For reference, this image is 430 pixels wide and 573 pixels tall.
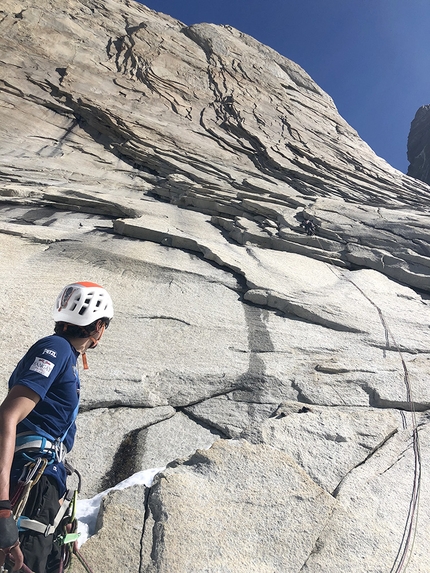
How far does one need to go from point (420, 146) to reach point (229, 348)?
7293 cm

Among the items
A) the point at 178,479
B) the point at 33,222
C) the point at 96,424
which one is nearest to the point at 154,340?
the point at 96,424

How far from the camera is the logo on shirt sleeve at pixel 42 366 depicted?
228 cm

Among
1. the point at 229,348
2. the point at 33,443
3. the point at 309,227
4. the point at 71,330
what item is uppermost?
the point at 309,227

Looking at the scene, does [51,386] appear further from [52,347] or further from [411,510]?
[411,510]

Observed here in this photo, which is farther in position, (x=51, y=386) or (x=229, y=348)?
(x=229, y=348)

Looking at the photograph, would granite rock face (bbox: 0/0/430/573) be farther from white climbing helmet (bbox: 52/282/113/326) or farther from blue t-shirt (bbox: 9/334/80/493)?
white climbing helmet (bbox: 52/282/113/326)

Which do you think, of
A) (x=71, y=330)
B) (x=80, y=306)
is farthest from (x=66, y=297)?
(x=71, y=330)

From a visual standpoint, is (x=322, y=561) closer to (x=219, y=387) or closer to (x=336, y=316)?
(x=219, y=387)

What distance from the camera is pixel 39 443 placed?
233cm

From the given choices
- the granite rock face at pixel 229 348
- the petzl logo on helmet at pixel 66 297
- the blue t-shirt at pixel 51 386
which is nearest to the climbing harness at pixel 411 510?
the granite rock face at pixel 229 348

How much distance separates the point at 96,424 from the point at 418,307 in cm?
779

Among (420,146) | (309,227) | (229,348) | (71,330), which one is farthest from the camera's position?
(420,146)

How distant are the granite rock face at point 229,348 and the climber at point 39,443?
0.85 metres

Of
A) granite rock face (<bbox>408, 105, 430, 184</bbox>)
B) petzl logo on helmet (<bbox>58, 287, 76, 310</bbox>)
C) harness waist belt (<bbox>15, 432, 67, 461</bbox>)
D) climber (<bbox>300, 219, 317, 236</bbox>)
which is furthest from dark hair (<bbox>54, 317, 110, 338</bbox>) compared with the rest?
granite rock face (<bbox>408, 105, 430, 184</bbox>)
